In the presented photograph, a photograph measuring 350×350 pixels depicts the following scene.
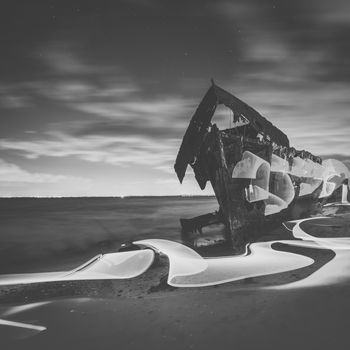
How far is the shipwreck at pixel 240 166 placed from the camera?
10.8 meters

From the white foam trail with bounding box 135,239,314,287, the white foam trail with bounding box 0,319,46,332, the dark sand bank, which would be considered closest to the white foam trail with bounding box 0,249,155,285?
the dark sand bank

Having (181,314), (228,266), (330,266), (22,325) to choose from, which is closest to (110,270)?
(228,266)

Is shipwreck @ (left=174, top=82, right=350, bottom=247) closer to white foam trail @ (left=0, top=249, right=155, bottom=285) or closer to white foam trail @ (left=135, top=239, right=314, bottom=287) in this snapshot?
white foam trail @ (left=135, top=239, right=314, bottom=287)

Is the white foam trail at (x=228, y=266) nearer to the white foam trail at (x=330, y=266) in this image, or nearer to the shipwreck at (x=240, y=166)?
the white foam trail at (x=330, y=266)

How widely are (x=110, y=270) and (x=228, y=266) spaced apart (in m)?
3.32

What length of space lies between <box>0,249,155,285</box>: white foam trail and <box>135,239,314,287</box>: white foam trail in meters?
0.92

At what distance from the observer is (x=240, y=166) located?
11.3m

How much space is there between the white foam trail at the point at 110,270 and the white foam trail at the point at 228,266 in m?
0.92

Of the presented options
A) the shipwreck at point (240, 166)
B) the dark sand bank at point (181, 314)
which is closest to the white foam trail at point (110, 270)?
the dark sand bank at point (181, 314)

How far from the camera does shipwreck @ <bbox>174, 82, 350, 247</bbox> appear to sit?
→ 10.8 metres

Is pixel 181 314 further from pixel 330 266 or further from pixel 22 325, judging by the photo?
pixel 330 266

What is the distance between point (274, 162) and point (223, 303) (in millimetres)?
9273

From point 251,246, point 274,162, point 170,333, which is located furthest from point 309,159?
point 170,333

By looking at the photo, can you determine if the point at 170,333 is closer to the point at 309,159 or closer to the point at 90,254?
the point at 90,254
